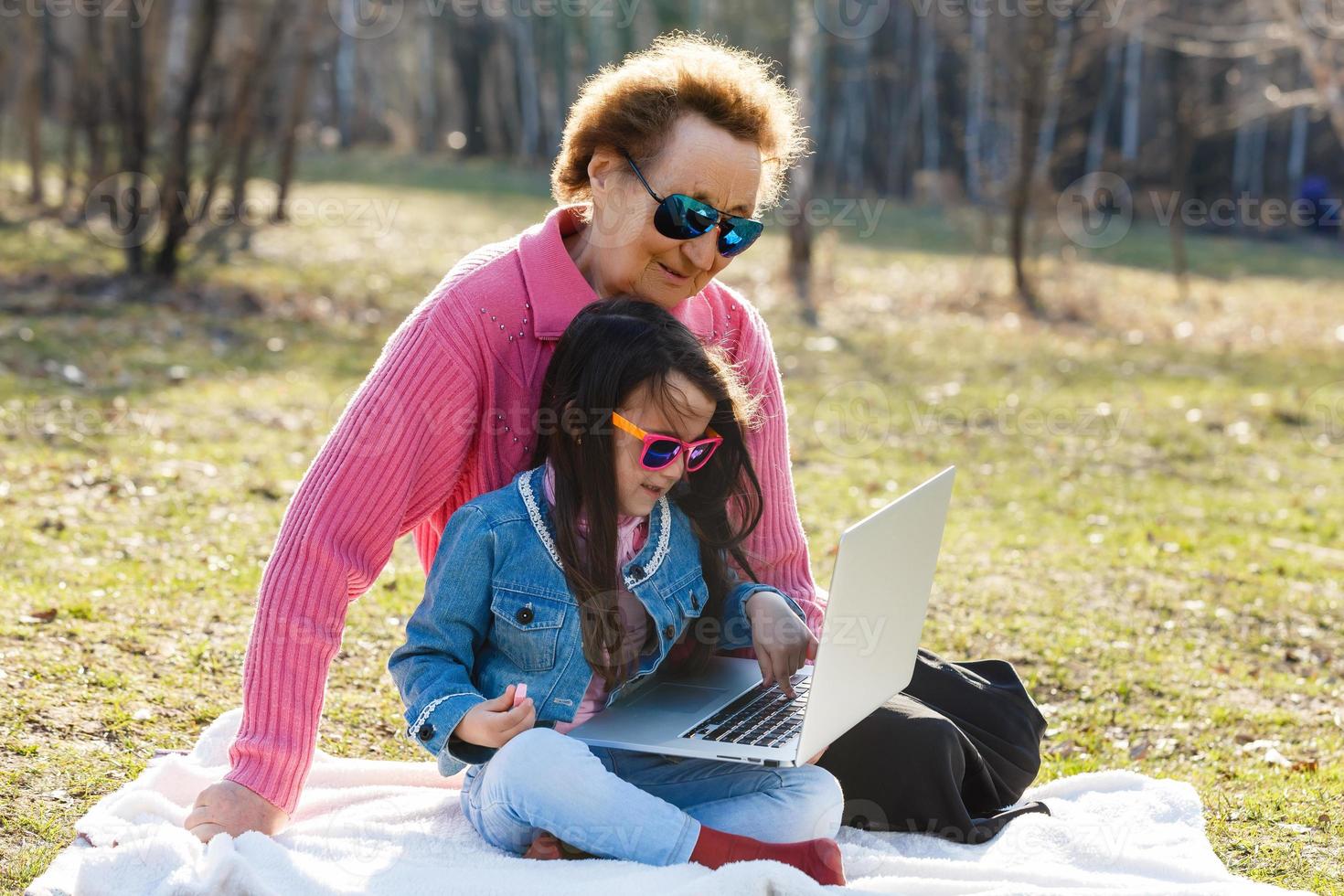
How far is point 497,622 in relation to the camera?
2660 millimetres

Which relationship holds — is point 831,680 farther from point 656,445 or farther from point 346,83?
point 346,83

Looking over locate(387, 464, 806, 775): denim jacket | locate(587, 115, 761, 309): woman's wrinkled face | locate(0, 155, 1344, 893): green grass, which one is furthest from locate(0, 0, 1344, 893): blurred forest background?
locate(587, 115, 761, 309): woman's wrinkled face

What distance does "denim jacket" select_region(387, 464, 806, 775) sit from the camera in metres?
2.59

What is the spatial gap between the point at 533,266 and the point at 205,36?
8.15m

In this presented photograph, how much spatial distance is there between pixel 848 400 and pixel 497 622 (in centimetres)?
654

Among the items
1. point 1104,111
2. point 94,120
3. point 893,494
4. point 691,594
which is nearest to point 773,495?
point 691,594

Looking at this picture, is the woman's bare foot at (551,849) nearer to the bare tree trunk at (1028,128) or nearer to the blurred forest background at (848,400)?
the blurred forest background at (848,400)

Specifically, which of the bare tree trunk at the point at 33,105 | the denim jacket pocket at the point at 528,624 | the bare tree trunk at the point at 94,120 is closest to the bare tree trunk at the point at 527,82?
the bare tree trunk at the point at 33,105

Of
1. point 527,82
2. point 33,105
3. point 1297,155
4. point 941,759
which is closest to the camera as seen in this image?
point 941,759

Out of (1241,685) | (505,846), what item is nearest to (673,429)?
(505,846)

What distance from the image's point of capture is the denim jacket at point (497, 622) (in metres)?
2.59

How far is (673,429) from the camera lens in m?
2.68

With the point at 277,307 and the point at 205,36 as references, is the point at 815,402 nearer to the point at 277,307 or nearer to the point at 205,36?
the point at 277,307

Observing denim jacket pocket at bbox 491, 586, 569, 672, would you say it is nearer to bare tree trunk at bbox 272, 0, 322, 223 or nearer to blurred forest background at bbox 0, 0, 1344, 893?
blurred forest background at bbox 0, 0, 1344, 893
